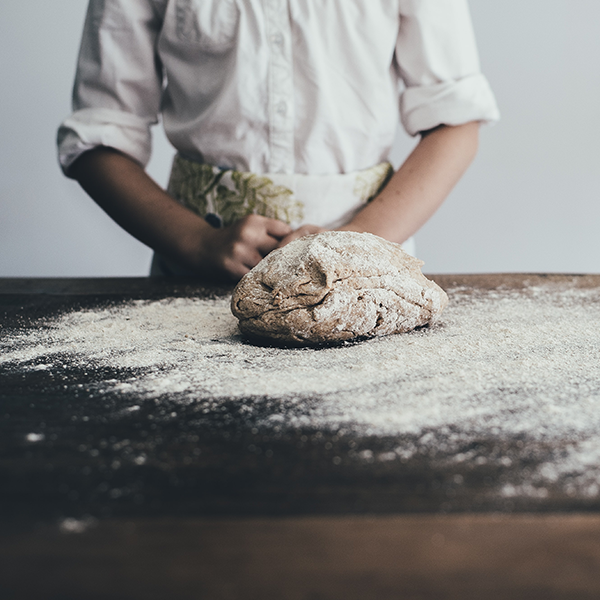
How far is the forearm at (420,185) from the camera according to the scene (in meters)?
1.06

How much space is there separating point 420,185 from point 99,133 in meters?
0.65

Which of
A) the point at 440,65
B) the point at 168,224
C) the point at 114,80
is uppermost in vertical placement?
the point at 440,65

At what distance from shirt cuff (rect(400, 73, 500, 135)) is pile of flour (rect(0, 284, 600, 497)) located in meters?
0.47

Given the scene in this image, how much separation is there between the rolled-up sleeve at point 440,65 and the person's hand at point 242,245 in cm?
41

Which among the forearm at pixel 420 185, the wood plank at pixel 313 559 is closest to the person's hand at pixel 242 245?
Result: the forearm at pixel 420 185

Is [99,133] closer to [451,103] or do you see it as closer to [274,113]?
[274,113]

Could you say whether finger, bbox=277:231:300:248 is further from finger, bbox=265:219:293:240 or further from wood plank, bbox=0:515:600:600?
wood plank, bbox=0:515:600:600

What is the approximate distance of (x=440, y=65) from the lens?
45.2 inches

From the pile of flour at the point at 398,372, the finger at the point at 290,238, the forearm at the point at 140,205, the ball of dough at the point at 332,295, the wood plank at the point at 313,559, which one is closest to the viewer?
the wood plank at the point at 313,559

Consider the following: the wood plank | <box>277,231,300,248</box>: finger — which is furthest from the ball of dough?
the wood plank

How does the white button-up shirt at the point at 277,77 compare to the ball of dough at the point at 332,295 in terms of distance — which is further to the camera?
the white button-up shirt at the point at 277,77

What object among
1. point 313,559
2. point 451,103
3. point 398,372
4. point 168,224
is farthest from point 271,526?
point 451,103

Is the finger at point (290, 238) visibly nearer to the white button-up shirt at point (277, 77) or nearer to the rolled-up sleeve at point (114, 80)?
the white button-up shirt at point (277, 77)

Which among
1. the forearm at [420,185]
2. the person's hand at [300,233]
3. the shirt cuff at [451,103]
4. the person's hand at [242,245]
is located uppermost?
the shirt cuff at [451,103]
